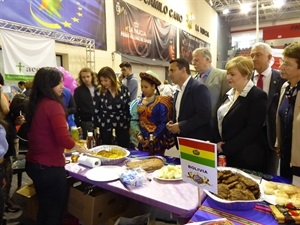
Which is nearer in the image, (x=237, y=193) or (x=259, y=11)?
(x=237, y=193)

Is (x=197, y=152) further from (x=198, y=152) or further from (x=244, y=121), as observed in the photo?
(x=244, y=121)

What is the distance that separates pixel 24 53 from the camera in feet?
13.2

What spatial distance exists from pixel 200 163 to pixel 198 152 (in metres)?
0.05

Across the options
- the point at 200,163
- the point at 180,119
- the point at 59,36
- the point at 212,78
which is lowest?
the point at 200,163

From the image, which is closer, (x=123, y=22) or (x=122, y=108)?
(x=122, y=108)

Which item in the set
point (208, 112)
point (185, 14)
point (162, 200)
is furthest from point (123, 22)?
point (162, 200)

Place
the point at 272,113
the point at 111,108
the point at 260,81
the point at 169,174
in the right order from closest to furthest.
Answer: the point at 169,174 < the point at 272,113 < the point at 260,81 < the point at 111,108

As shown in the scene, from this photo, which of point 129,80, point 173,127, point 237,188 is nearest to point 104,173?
point 173,127

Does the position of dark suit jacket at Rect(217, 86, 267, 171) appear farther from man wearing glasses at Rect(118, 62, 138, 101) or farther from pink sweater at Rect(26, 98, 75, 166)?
man wearing glasses at Rect(118, 62, 138, 101)

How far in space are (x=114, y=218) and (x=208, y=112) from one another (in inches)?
43.9

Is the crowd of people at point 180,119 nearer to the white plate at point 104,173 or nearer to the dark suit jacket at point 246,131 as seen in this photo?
the dark suit jacket at point 246,131

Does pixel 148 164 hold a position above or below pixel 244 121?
below

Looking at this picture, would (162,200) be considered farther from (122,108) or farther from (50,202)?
(122,108)

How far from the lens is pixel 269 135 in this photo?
1.88 m
